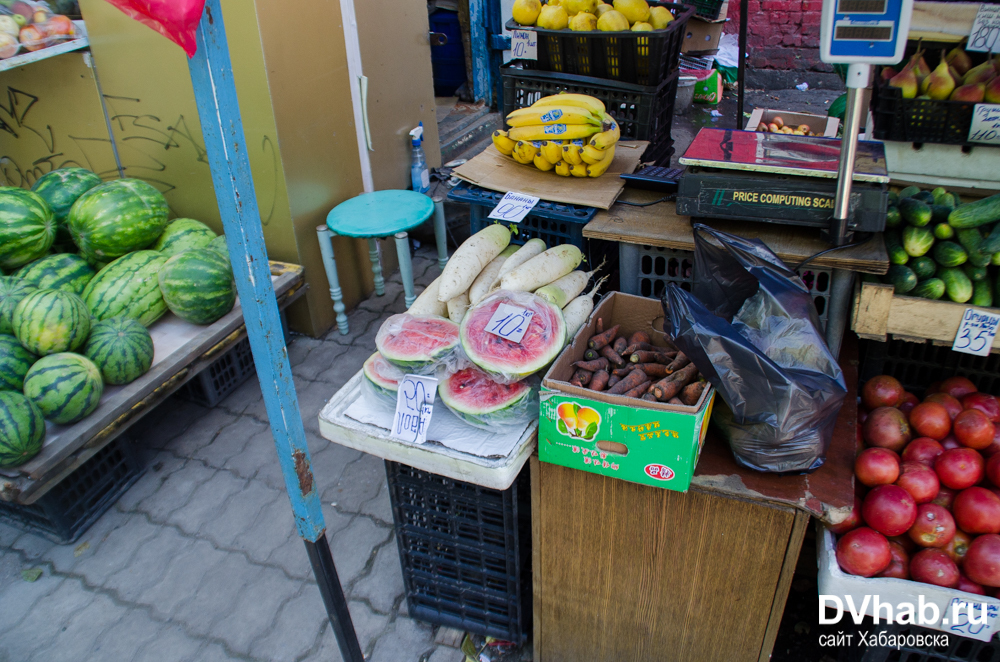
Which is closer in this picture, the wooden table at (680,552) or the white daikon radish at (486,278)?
the wooden table at (680,552)

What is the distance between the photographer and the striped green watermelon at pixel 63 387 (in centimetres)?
258

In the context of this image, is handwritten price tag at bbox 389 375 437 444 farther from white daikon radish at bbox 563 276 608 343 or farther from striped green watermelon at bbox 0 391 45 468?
striped green watermelon at bbox 0 391 45 468

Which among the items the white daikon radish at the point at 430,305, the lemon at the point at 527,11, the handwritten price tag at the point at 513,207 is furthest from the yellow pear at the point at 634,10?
→ the white daikon radish at the point at 430,305

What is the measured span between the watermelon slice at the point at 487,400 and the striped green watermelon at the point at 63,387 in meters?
1.72

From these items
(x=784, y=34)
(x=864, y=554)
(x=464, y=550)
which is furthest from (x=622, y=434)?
(x=784, y=34)

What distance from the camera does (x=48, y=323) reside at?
9.05 feet

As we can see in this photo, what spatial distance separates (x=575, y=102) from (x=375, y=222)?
1.54 metres

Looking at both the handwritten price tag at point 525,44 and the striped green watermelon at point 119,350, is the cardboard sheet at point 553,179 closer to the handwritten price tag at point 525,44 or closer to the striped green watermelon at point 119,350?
the handwritten price tag at point 525,44

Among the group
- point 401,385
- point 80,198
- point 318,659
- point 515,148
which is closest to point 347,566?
point 318,659

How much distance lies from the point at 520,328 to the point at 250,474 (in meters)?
1.98

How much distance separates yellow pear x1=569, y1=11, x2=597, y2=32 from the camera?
2.71 metres

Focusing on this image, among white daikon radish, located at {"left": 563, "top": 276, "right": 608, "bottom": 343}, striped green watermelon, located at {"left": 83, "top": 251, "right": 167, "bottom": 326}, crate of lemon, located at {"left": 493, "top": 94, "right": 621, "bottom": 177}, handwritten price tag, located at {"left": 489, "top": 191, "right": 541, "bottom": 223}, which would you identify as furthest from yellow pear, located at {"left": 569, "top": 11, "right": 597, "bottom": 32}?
striped green watermelon, located at {"left": 83, "top": 251, "right": 167, "bottom": 326}

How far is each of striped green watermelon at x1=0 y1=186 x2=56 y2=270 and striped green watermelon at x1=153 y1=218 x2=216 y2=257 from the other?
51 centimetres

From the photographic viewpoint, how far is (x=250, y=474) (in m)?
3.18
